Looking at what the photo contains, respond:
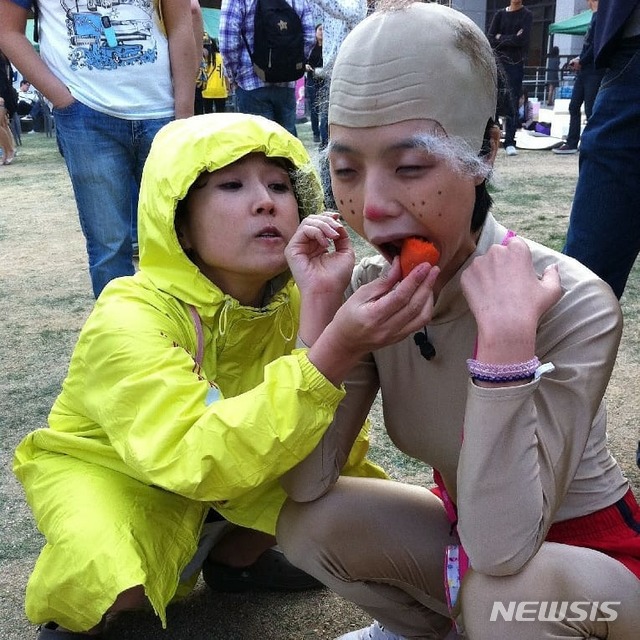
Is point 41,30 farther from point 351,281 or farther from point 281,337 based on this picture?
point 351,281

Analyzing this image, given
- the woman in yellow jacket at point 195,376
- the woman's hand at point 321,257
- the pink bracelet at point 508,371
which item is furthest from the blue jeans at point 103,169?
the pink bracelet at point 508,371

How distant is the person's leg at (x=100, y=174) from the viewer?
332 cm

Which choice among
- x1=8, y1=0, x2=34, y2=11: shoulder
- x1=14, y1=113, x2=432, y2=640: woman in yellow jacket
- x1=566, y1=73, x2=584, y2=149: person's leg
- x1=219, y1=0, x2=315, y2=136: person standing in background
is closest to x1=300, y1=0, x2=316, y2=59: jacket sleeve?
x1=219, y1=0, x2=315, y2=136: person standing in background

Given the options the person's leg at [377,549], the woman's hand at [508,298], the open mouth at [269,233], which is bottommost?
the person's leg at [377,549]

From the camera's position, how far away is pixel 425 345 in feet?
5.60

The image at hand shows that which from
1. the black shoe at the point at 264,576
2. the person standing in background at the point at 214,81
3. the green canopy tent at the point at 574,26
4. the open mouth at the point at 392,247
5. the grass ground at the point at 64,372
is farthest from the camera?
the green canopy tent at the point at 574,26

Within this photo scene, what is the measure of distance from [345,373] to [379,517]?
0.41m

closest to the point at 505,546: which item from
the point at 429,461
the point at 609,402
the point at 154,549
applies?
the point at 429,461

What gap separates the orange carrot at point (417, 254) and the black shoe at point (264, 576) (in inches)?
45.9

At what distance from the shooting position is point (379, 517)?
188 cm

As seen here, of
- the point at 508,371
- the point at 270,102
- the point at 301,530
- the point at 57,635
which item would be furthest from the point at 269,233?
the point at 270,102

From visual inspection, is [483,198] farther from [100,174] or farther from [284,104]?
[284,104]

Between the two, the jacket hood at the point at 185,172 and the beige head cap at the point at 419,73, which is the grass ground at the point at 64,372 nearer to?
the beige head cap at the point at 419,73

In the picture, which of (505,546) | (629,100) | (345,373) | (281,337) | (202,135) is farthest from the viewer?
(629,100)
